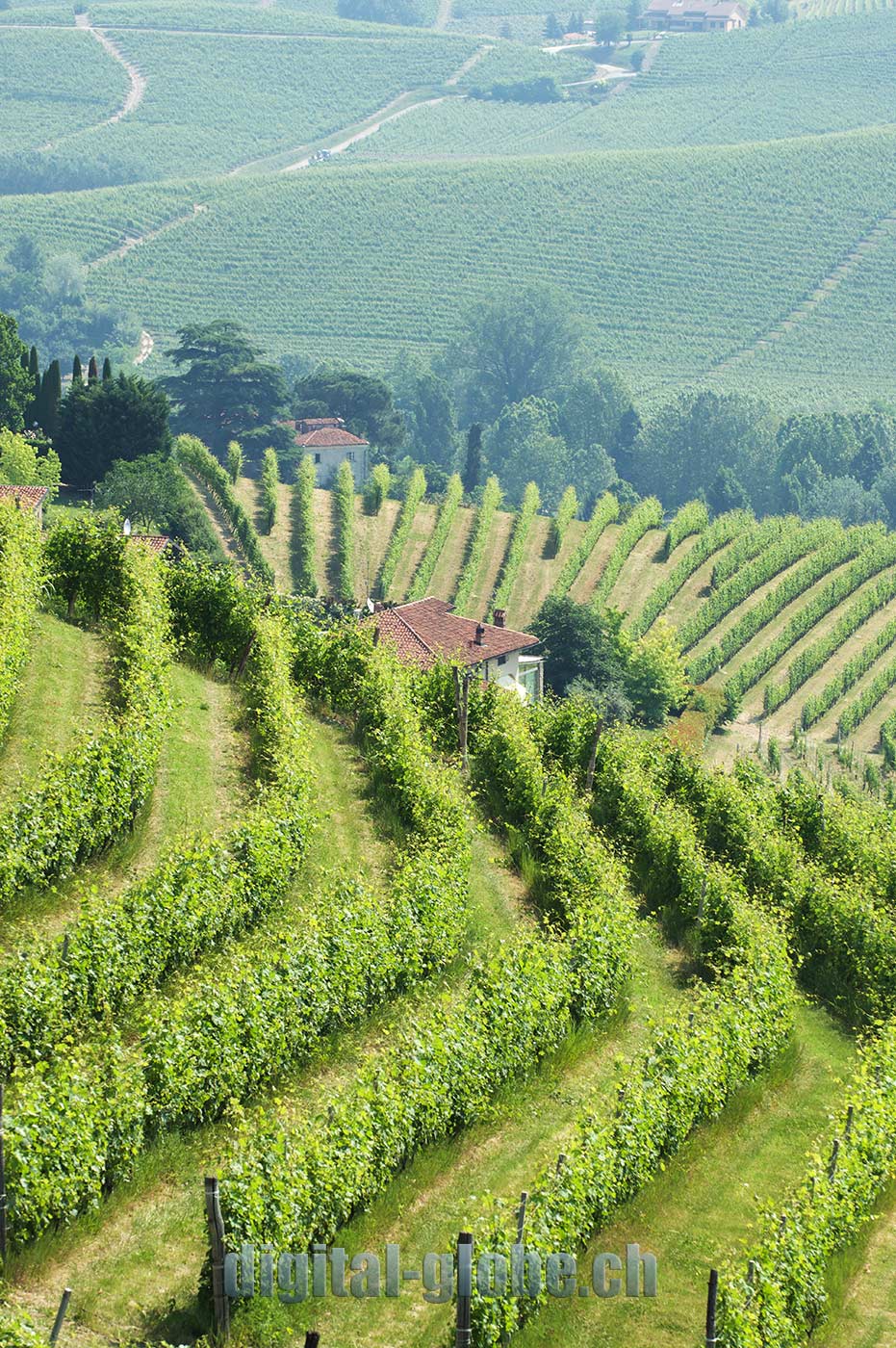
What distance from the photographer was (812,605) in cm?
9650

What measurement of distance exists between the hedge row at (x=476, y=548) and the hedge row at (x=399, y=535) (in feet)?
12.1

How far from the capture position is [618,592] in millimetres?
96938

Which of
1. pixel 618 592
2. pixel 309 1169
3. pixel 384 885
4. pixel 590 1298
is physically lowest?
pixel 590 1298

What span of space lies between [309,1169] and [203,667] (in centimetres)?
2292

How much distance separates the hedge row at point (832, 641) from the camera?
3494 inches

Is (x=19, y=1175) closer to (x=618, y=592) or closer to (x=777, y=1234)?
(x=777, y=1234)

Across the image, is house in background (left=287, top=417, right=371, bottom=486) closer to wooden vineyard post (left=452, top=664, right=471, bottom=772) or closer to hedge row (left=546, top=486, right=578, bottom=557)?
hedge row (left=546, top=486, right=578, bottom=557)

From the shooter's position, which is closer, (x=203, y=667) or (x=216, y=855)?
(x=216, y=855)

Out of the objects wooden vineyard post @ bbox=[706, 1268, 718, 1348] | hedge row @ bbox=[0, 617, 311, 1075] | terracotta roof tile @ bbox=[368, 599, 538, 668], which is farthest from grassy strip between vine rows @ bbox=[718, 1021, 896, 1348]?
terracotta roof tile @ bbox=[368, 599, 538, 668]

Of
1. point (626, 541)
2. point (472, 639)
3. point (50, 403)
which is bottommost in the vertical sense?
point (472, 639)

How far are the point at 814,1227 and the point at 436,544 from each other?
75803 mm

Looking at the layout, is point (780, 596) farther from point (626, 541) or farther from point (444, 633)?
point (444, 633)

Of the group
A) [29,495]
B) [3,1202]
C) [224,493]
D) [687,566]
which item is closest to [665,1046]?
[3,1202]

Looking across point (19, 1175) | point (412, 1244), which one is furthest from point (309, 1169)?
point (19, 1175)
